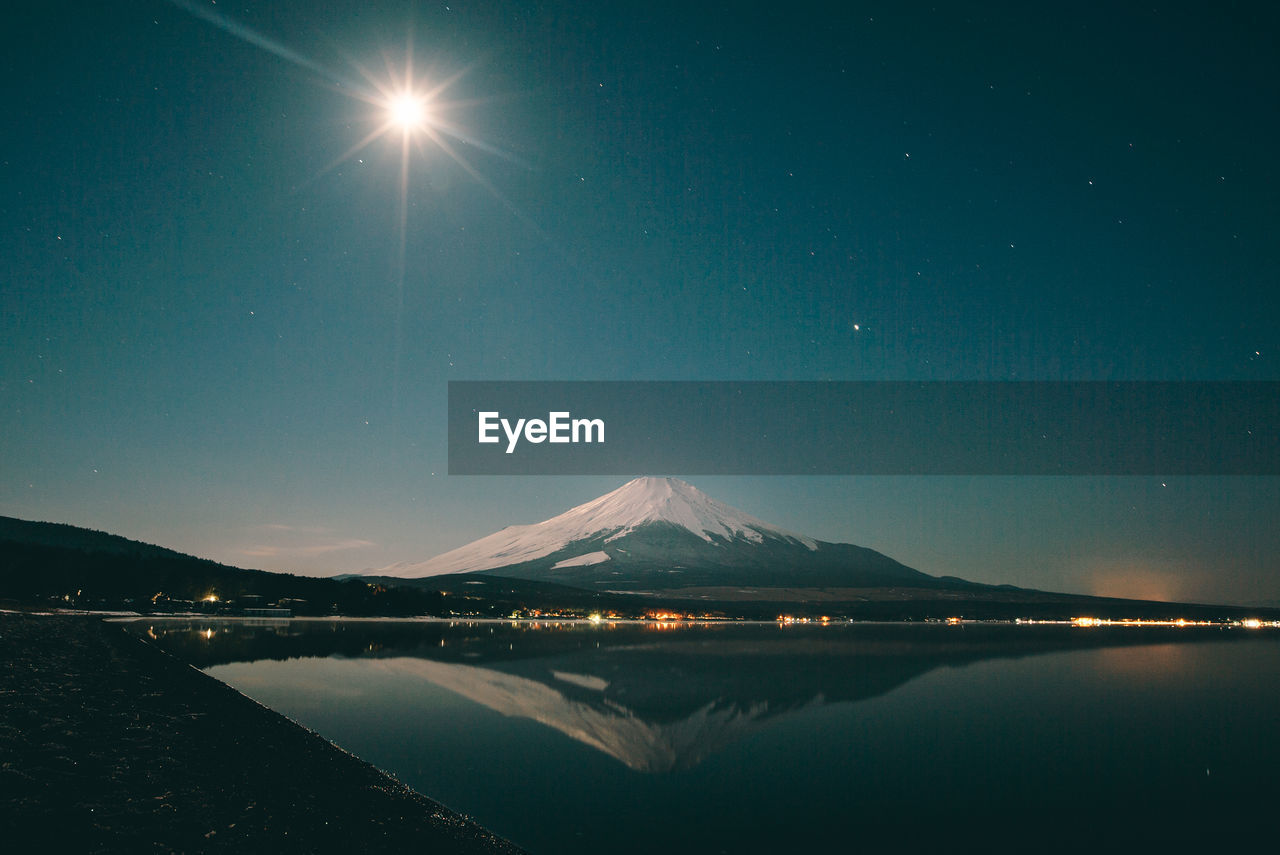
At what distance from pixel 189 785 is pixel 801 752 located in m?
13.8

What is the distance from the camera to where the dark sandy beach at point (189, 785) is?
40.8 feet

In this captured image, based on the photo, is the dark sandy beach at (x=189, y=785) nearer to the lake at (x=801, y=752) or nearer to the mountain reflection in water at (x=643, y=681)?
the lake at (x=801, y=752)

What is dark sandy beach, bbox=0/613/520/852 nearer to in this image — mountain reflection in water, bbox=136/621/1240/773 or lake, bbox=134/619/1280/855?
lake, bbox=134/619/1280/855

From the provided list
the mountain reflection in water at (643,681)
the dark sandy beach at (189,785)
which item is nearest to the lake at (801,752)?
the mountain reflection in water at (643,681)

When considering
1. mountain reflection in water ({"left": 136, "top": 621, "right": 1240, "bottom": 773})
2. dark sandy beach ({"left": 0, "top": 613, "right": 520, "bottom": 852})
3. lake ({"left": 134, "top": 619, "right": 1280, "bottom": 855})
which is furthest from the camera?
mountain reflection in water ({"left": 136, "top": 621, "right": 1240, "bottom": 773})

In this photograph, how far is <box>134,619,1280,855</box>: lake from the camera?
15.1 metres

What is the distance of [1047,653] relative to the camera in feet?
246

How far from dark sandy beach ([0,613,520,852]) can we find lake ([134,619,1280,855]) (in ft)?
4.21

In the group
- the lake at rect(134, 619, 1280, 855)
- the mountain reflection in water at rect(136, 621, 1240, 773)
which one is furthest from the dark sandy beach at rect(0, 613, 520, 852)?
the mountain reflection in water at rect(136, 621, 1240, 773)

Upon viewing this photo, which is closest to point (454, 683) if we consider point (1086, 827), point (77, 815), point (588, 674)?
point (588, 674)

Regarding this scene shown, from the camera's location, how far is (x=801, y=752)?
22.1 m

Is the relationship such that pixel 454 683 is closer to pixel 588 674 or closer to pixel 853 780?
pixel 588 674

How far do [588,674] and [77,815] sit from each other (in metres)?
31.7

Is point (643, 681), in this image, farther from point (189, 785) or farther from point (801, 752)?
point (189, 785)
